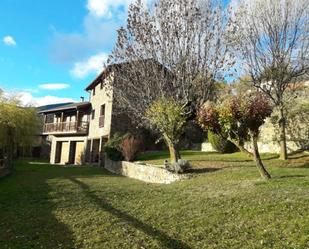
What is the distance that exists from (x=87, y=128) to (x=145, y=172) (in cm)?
1746

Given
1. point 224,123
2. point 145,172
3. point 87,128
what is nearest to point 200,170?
point 145,172

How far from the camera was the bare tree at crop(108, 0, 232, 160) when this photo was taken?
17.0 m

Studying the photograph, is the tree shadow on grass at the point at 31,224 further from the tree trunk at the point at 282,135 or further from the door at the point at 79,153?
the door at the point at 79,153

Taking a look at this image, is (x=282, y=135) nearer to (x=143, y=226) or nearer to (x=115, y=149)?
(x=115, y=149)

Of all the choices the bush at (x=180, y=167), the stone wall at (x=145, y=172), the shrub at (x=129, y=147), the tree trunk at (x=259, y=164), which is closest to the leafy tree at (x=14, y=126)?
the stone wall at (x=145, y=172)

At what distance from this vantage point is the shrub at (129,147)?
2205 centimetres

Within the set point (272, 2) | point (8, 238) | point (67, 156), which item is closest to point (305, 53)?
point (272, 2)

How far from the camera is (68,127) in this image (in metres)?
34.6

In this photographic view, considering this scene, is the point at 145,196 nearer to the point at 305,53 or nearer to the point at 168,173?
the point at 168,173

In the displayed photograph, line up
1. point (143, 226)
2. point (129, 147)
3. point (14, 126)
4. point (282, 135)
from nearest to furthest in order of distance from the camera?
point (143, 226)
point (282, 135)
point (14, 126)
point (129, 147)

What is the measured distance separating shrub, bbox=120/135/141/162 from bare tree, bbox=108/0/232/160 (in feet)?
15.2

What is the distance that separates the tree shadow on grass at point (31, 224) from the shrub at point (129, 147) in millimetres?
10713

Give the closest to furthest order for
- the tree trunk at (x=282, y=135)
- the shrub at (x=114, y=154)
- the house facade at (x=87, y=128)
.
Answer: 1. the tree trunk at (x=282, y=135)
2. the shrub at (x=114, y=154)
3. the house facade at (x=87, y=128)

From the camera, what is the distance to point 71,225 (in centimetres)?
729
